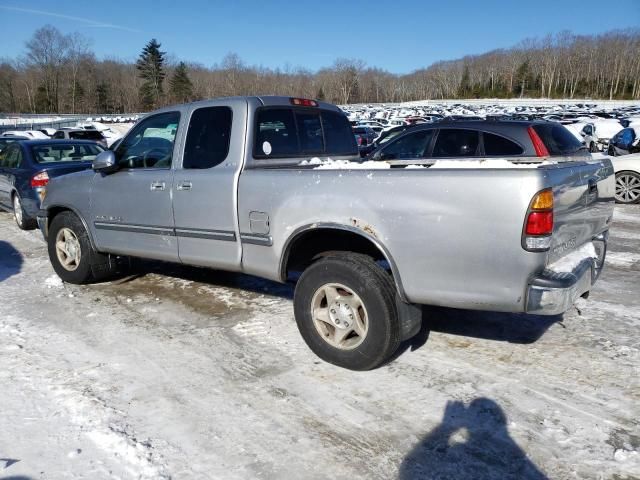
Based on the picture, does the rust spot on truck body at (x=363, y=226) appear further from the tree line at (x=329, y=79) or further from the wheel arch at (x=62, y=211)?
the tree line at (x=329, y=79)

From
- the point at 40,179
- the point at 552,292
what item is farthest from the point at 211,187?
the point at 40,179

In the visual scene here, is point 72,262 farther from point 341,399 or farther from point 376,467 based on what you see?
point 376,467

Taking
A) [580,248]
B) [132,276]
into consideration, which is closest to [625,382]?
[580,248]

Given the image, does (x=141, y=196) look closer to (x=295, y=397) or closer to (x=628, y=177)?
(x=295, y=397)

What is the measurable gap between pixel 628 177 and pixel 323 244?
354 inches

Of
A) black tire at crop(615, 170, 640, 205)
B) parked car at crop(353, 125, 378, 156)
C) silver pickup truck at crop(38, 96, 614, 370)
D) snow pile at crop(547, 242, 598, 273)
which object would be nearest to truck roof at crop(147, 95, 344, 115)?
silver pickup truck at crop(38, 96, 614, 370)

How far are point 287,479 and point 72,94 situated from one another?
110582 mm

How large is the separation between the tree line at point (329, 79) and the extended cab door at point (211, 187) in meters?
93.9

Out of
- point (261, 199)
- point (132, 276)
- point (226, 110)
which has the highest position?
point (226, 110)

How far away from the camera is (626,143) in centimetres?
1441

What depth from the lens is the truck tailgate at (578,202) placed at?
303 cm

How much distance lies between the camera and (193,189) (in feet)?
14.2

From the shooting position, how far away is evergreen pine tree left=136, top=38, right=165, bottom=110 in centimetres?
9838

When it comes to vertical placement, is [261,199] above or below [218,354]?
above
